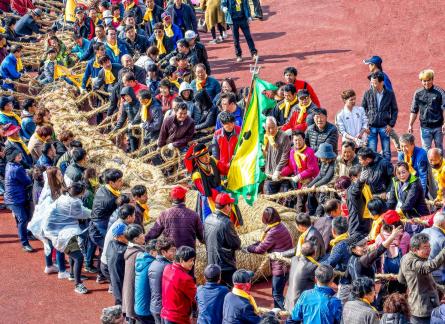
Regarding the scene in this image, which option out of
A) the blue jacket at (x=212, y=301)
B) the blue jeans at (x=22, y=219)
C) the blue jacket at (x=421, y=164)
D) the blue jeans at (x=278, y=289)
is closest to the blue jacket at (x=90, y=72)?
the blue jeans at (x=22, y=219)

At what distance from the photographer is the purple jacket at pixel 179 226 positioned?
11570mm

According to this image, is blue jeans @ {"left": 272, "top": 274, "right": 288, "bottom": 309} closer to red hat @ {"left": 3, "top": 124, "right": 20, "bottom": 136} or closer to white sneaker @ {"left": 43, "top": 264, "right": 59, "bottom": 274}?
white sneaker @ {"left": 43, "top": 264, "right": 59, "bottom": 274}

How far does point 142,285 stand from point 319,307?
2.33m

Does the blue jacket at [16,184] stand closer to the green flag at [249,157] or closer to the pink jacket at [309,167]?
the green flag at [249,157]

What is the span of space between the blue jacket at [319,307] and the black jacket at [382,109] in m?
5.76

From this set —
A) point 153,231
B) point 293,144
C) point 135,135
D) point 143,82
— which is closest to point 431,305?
point 153,231

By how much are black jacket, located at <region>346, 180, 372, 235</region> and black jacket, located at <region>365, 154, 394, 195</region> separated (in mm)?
903

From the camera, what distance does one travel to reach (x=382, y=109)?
14.8 metres

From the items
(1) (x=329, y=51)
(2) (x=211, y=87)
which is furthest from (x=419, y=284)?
(1) (x=329, y=51)

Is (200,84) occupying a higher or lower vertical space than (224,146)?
higher

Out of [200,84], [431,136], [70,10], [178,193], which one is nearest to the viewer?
[178,193]

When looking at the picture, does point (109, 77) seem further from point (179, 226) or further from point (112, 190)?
point (179, 226)

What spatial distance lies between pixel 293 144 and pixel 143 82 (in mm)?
4847

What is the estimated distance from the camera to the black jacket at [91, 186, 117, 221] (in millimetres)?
12578
